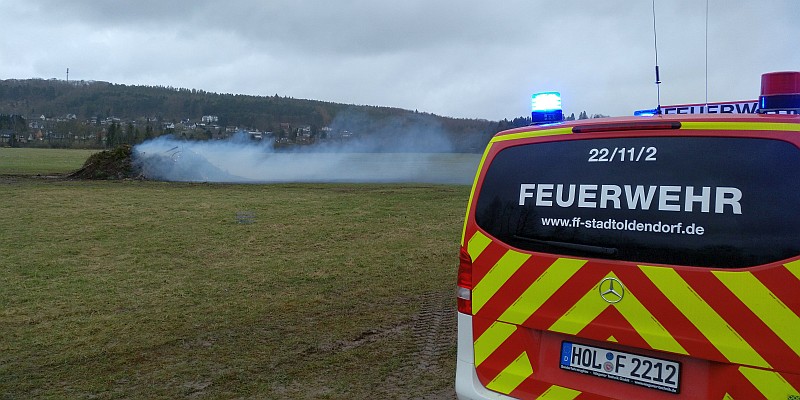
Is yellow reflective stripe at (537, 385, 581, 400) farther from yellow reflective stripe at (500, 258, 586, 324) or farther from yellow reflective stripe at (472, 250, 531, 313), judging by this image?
yellow reflective stripe at (472, 250, 531, 313)

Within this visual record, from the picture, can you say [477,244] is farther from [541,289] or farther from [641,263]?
[641,263]

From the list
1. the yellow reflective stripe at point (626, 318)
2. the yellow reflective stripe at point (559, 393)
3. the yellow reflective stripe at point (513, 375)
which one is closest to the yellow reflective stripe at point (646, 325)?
the yellow reflective stripe at point (626, 318)

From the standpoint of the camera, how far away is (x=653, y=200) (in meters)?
2.94

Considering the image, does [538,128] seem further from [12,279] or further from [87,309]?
[12,279]

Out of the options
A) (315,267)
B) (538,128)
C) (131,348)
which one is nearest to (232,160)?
(315,267)

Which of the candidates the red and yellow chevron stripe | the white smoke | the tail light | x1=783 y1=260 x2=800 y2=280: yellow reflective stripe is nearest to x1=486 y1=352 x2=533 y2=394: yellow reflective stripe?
the red and yellow chevron stripe

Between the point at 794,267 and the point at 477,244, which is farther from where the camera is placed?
the point at 477,244

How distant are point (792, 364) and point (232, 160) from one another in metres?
38.9

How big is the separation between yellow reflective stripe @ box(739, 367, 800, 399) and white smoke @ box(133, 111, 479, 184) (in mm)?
29432

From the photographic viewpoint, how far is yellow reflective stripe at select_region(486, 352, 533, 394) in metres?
3.34

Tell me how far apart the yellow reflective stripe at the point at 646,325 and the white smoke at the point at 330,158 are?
29.0 metres

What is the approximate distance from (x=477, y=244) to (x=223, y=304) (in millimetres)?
5053

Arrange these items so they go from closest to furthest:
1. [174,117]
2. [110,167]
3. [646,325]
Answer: [646,325], [110,167], [174,117]

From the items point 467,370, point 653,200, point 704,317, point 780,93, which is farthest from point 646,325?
point 780,93
